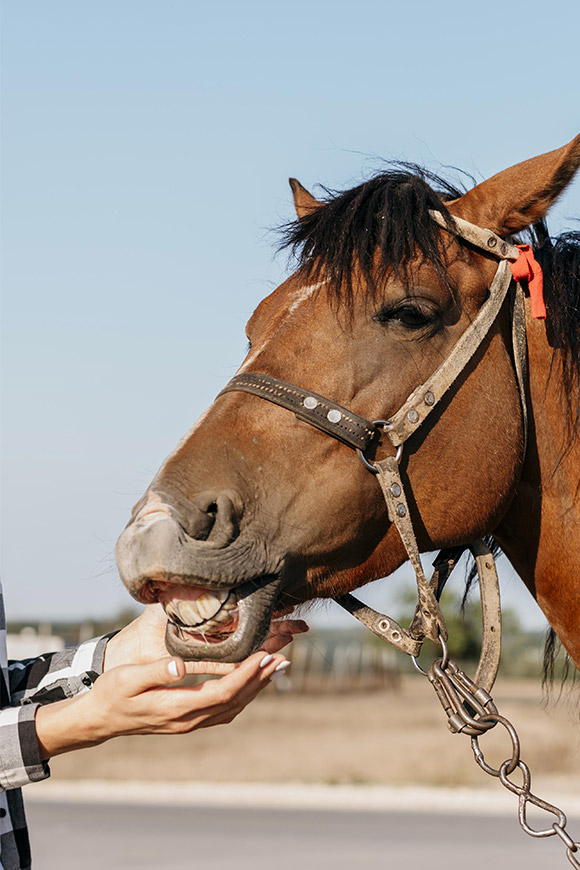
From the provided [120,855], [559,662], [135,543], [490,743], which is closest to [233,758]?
[490,743]

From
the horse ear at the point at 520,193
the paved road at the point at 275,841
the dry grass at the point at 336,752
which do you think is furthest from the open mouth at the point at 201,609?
the dry grass at the point at 336,752

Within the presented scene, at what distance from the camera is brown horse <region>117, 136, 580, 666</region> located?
2.63 meters

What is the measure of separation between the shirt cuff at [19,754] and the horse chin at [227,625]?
1.61 feet

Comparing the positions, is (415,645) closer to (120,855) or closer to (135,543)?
(135,543)

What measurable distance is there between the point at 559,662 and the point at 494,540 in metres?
0.80

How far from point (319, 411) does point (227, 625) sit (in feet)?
2.11

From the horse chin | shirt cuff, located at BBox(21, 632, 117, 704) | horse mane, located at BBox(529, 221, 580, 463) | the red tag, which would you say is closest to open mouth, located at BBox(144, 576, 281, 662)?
the horse chin

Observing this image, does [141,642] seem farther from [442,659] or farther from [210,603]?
[442,659]

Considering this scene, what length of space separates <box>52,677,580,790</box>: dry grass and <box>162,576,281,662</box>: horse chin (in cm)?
1689

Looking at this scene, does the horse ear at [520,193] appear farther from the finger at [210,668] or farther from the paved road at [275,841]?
the paved road at [275,841]

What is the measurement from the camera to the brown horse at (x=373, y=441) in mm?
2631

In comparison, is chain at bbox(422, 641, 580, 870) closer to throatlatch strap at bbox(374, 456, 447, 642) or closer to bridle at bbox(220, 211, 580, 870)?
bridle at bbox(220, 211, 580, 870)

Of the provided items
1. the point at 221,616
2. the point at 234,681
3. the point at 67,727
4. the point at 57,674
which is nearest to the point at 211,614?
the point at 221,616

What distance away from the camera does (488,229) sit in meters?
3.06
